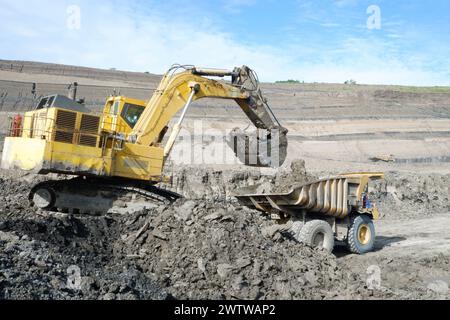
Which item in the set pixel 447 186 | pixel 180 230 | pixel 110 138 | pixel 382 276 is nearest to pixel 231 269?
pixel 180 230

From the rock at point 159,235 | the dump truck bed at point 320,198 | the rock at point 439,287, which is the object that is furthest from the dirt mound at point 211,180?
the rock at point 439,287

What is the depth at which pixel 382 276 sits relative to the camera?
337 inches

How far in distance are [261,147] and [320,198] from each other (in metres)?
2.71

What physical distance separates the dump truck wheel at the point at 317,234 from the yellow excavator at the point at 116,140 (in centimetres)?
245

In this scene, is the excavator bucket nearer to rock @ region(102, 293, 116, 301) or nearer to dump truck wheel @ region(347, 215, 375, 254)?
dump truck wheel @ region(347, 215, 375, 254)

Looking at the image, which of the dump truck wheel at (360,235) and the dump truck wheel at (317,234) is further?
the dump truck wheel at (360,235)

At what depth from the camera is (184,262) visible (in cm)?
707

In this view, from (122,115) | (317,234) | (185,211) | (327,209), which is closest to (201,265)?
(185,211)

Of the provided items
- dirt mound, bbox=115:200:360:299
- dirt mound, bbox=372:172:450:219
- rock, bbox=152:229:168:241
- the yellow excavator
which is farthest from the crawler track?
dirt mound, bbox=372:172:450:219

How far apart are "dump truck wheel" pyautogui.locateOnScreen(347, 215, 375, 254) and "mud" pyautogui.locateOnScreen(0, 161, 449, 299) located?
1.80 feet

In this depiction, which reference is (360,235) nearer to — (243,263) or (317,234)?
(317,234)

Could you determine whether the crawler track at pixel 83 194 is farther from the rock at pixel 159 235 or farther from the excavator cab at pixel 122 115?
the rock at pixel 159 235

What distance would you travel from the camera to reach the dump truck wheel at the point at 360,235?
10516mm

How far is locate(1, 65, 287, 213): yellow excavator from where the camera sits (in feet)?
31.2
